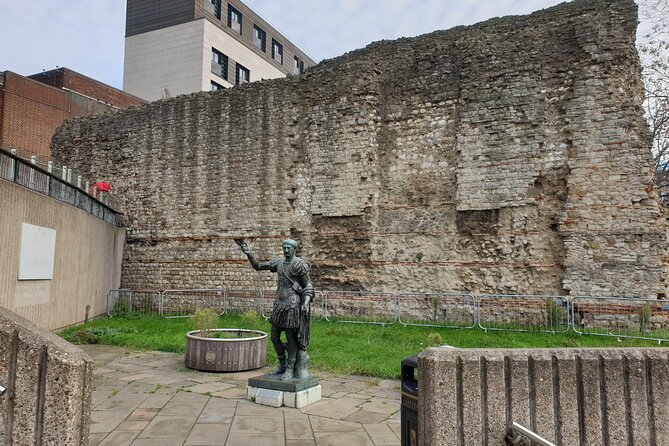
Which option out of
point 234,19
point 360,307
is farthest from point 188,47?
point 360,307

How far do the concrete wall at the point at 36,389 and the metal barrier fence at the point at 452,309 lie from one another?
Answer: 10441 millimetres

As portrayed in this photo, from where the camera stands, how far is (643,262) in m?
11.8

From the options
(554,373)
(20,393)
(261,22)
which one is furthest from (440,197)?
(261,22)

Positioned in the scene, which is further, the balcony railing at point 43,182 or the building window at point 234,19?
the building window at point 234,19

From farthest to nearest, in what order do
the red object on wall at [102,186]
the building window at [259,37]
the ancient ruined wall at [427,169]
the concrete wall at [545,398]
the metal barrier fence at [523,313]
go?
the building window at [259,37], the red object on wall at [102,186], the ancient ruined wall at [427,169], the metal barrier fence at [523,313], the concrete wall at [545,398]

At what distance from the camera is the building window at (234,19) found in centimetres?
3852

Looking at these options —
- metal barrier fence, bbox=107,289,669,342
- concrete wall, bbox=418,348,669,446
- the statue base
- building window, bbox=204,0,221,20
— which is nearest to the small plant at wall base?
the statue base

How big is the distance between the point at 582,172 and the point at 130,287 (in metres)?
15.1

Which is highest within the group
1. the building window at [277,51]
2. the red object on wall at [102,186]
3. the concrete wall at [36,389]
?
the building window at [277,51]

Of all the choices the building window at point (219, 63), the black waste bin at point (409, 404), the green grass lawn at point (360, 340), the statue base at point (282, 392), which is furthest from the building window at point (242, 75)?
the black waste bin at point (409, 404)

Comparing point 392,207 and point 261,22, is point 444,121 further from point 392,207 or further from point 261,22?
point 261,22

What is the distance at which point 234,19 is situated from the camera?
39.0 m

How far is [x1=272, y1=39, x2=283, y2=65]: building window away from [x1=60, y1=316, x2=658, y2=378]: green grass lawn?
3486 cm

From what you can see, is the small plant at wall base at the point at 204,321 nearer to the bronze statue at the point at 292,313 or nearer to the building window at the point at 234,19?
the bronze statue at the point at 292,313
